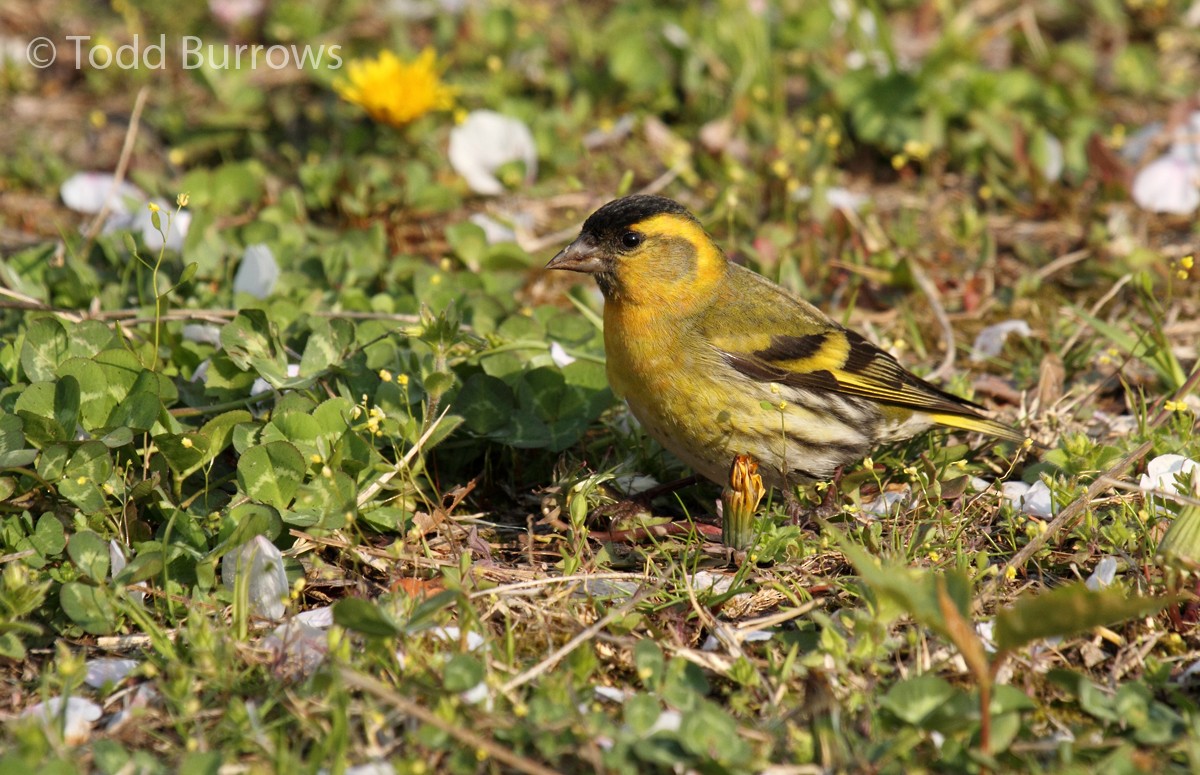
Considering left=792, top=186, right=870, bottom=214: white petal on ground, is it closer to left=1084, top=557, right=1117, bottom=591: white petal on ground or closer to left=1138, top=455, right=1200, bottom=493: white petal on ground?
left=1138, top=455, right=1200, bottom=493: white petal on ground

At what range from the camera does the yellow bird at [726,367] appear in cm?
379

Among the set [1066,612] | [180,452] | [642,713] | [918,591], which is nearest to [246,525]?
[180,452]

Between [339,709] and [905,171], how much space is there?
410cm

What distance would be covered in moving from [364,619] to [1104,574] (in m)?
1.91

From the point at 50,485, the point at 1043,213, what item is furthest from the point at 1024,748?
the point at 1043,213

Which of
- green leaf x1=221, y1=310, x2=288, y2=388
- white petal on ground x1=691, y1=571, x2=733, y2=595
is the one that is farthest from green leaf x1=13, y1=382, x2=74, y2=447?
white petal on ground x1=691, y1=571, x2=733, y2=595

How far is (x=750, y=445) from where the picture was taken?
3.80 metres

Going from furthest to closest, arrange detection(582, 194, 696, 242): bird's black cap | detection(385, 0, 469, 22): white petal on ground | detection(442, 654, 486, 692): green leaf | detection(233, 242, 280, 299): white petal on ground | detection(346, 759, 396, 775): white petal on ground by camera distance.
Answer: detection(385, 0, 469, 22): white petal on ground → detection(233, 242, 280, 299): white petal on ground → detection(582, 194, 696, 242): bird's black cap → detection(442, 654, 486, 692): green leaf → detection(346, 759, 396, 775): white petal on ground

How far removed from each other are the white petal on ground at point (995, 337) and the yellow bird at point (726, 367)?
762 mm

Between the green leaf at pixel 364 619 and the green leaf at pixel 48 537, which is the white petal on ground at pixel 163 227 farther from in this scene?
the green leaf at pixel 364 619

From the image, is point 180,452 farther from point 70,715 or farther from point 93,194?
point 93,194

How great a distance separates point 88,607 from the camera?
312cm

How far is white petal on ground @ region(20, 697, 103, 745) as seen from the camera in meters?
2.77

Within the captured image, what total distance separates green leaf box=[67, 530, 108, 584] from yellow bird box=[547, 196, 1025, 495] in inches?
61.0
